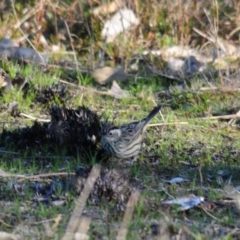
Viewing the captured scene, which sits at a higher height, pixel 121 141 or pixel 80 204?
pixel 80 204

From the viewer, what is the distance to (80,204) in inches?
199

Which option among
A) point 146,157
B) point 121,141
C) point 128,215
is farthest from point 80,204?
point 146,157

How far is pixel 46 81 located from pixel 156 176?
2524mm

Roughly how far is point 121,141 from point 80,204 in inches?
63.3

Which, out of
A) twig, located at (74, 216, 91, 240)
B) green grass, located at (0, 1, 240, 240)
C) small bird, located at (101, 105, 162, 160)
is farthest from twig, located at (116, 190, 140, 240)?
small bird, located at (101, 105, 162, 160)

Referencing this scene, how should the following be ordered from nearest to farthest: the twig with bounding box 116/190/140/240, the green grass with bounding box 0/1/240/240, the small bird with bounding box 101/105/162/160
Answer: the twig with bounding box 116/190/140/240, the green grass with bounding box 0/1/240/240, the small bird with bounding box 101/105/162/160

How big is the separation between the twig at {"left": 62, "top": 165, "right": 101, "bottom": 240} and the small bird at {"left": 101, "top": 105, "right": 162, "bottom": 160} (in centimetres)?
118

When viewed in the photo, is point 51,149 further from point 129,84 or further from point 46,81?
point 129,84

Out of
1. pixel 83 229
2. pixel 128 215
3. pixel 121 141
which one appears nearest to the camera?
pixel 83 229

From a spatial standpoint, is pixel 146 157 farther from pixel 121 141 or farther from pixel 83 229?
pixel 83 229

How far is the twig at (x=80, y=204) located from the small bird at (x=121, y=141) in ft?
A: 3.87

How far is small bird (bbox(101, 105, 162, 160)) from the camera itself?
6.54 m

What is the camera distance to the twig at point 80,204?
184 inches

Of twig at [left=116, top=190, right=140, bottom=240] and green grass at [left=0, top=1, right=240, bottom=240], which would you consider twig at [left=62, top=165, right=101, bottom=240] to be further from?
twig at [left=116, top=190, right=140, bottom=240]
